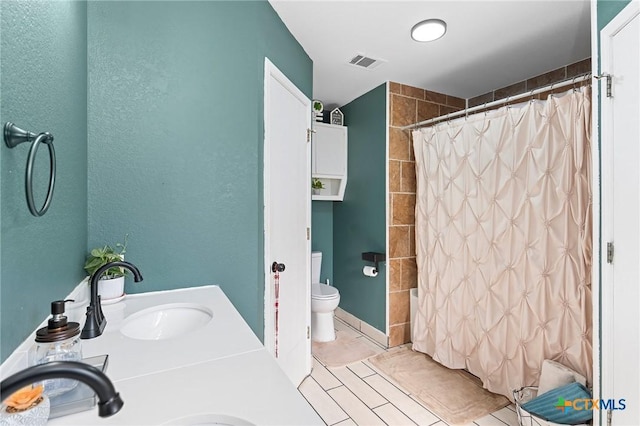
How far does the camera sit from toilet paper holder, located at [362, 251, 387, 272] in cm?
290

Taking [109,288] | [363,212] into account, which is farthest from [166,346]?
[363,212]

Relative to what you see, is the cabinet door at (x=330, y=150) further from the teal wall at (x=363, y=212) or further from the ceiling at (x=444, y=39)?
the ceiling at (x=444, y=39)

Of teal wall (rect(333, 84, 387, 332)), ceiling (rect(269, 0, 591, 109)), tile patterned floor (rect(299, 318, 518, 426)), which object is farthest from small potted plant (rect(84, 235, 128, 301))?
teal wall (rect(333, 84, 387, 332))

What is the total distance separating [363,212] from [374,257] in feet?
1.66

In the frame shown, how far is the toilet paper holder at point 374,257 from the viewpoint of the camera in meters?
2.90

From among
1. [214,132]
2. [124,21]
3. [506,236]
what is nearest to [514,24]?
[506,236]

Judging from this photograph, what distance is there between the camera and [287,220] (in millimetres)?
2074


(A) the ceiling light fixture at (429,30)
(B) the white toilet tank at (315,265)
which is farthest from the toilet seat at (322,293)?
(A) the ceiling light fixture at (429,30)

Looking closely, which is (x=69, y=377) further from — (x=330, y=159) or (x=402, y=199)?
(x=330, y=159)

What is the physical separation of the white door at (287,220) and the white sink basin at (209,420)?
3.78 feet

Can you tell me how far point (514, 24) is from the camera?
1.96 meters

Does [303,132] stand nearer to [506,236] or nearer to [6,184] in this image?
[506,236]

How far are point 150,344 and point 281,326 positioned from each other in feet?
3.80
